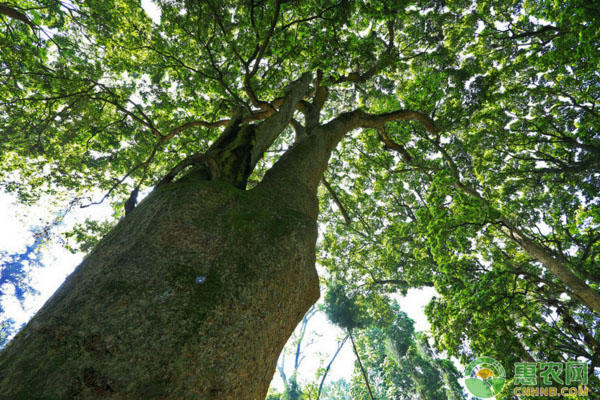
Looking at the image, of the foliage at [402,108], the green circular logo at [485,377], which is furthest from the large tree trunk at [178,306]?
the green circular logo at [485,377]

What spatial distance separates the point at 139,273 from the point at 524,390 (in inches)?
313

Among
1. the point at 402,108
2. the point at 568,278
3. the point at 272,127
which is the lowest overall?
the point at 568,278

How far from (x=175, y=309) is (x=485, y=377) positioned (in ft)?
28.8

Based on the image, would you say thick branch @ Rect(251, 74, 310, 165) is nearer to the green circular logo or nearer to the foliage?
the foliage

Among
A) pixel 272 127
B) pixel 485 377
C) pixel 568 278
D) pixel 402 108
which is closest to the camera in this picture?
pixel 272 127

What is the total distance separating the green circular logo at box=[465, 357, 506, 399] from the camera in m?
5.97

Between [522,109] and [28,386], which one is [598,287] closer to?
[522,109]

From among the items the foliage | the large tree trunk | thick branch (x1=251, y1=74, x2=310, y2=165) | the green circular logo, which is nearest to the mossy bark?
the large tree trunk

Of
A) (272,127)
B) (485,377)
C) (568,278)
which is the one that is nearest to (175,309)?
(272,127)

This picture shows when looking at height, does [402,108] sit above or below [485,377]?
above

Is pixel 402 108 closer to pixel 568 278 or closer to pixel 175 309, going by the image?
pixel 568 278

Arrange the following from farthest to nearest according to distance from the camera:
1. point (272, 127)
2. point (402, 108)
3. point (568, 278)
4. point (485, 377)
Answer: point (402, 108) < point (485, 377) < point (568, 278) < point (272, 127)

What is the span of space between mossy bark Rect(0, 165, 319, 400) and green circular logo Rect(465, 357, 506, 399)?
22.2 feet

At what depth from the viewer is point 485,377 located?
6555 millimetres
